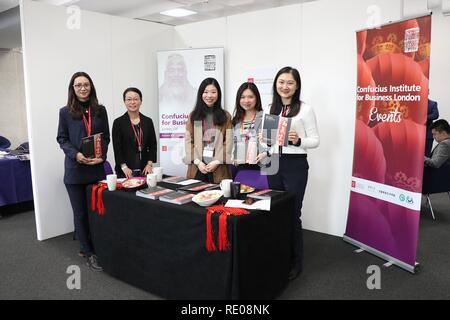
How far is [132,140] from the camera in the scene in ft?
10.6

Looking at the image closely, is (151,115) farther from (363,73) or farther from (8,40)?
(8,40)

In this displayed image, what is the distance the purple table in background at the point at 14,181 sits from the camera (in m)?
4.25

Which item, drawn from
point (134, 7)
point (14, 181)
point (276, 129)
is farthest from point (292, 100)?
point (134, 7)

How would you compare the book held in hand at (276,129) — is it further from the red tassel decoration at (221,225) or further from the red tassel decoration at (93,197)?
the red tassel decoration at (93,197)

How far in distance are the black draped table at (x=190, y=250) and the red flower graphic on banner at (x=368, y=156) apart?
3.38 feet

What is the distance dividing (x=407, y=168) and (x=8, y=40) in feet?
23.7

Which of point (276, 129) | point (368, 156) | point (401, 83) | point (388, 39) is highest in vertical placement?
point (388, 39)

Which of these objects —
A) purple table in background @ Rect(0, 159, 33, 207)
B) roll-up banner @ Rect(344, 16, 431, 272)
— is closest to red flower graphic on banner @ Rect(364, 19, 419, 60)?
roll-up banner @ Rect(344, 16, 431, 272)

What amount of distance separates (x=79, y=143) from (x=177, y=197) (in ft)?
3.56

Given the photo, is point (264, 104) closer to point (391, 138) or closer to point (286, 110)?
point (286, 110)

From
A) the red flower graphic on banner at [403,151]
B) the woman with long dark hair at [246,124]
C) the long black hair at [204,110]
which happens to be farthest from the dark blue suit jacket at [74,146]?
the red flower graphic on banner at [403,151]

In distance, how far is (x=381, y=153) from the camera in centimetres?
299

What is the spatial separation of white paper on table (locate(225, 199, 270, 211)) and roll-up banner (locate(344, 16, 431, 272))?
1.28 metres

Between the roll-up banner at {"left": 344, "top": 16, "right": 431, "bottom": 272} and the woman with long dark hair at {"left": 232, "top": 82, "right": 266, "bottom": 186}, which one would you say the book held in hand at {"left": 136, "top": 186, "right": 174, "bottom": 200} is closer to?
the woman with long dark hair at {"left": 232, "top": 82, "right": 266, "bottom": 186}
